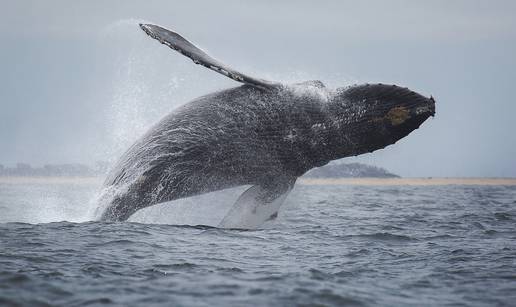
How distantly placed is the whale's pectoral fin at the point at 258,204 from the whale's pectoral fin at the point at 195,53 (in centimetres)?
173

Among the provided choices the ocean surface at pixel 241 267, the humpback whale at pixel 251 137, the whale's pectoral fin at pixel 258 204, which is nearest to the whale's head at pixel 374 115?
the humpback whale at pixel 251 137

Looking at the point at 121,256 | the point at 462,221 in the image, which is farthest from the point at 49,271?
the point at 462,221

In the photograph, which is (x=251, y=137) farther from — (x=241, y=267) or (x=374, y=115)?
(x=241, y=267)

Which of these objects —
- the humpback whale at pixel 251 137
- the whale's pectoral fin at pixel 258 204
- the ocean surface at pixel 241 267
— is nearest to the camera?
the ocean surface at pixel 241 267

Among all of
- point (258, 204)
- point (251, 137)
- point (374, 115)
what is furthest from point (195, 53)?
point (374, 115)

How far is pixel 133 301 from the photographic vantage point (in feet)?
21.4

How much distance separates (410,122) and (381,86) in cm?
80

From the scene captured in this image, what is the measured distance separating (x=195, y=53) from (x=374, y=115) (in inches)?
118

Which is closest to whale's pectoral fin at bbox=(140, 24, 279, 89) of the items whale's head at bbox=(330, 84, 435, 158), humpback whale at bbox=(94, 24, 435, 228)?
humpback whale at bbox=(94, 24, 435, 228)

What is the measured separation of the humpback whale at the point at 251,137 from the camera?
35.4 feet

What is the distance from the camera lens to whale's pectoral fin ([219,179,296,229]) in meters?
11.3

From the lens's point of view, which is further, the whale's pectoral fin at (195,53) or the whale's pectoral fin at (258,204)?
the whale's pectoral fin at (258,204)

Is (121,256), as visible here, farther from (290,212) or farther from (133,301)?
(290,212)

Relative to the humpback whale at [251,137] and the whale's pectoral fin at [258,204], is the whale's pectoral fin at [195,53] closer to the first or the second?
the humpback whale at [251,137]
